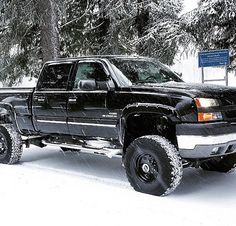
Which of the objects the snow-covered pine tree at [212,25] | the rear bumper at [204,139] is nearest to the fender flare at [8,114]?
the rear bumper at [204,139]

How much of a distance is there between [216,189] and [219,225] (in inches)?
61.2

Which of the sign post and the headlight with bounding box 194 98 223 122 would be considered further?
the sign post

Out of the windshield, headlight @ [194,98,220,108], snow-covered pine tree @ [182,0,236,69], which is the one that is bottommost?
A: headlight @ [194,98,220,108]

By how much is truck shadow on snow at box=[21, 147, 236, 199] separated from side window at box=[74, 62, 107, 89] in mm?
1588

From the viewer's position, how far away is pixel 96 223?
15.1 feet

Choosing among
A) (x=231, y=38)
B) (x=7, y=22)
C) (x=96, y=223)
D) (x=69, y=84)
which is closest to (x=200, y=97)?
(x=96, y=223)

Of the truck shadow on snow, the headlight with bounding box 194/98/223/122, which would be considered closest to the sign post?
the truck shadow on snow

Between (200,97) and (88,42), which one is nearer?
(200,97)

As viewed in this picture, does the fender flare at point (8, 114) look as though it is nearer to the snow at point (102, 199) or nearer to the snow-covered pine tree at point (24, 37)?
the snow at point (102, 199)

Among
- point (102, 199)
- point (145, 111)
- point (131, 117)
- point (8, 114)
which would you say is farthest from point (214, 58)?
point (102, 199)

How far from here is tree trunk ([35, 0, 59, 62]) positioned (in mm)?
13609

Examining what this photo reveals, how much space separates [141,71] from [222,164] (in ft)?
6.72

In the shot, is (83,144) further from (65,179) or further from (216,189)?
(216,189)

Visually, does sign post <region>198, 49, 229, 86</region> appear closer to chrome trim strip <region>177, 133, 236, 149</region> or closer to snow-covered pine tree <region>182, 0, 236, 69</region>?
snow-covered pine tree <region>182, 0, 236, 69</region>
